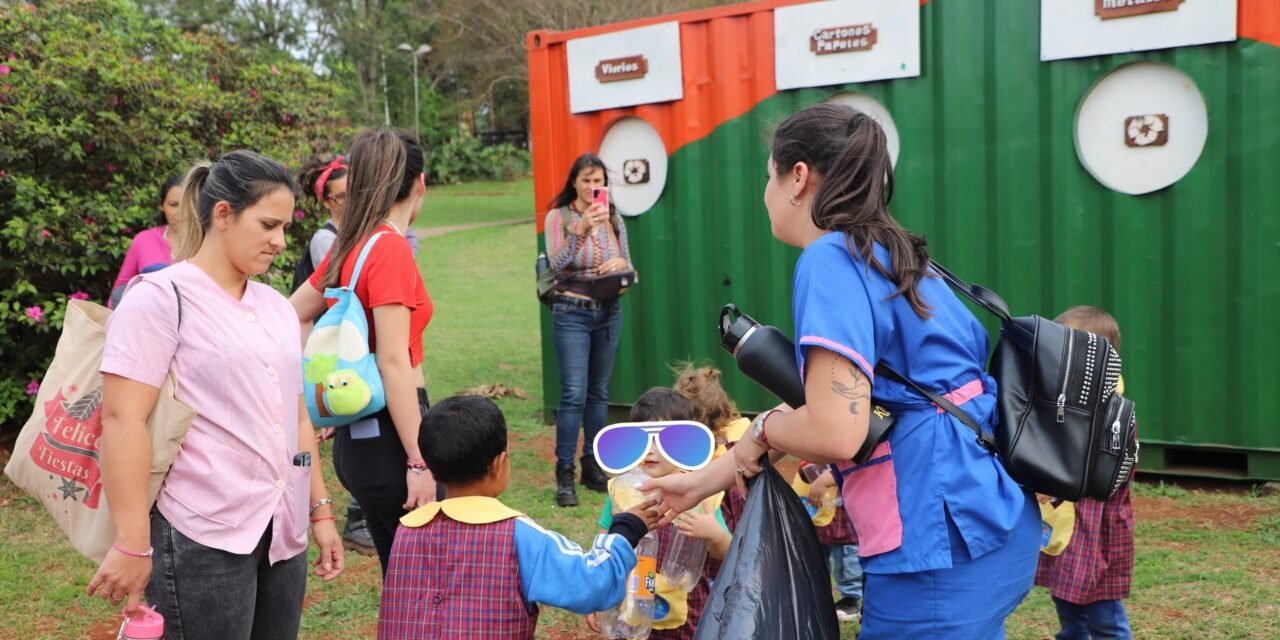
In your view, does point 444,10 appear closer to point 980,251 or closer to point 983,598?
point 980,251

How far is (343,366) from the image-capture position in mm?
3205

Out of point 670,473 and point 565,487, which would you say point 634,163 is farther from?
point 670,473

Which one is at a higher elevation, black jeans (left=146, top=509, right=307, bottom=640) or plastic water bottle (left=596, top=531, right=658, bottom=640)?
black jeans (left=146, top=509, right=307, bottom=640)

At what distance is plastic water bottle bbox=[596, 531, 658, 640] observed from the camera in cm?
302

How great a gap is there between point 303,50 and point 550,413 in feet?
125

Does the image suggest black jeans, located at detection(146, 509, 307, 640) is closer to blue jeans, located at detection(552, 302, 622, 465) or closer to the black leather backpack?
the black leather backpack

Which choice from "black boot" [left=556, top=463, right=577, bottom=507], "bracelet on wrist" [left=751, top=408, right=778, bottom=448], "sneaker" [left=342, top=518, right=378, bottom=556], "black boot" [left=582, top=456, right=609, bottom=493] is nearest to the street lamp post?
"black boot" [left=582, top=456, right=609, bottom=493]

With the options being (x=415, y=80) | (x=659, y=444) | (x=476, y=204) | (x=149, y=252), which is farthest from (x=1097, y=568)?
(x=415, y=80)

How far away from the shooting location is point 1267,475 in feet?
19.7

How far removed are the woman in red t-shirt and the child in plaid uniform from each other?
7.19ft

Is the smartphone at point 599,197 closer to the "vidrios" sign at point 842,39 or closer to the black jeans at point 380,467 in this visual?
the "vidrios" sign at point 842,39

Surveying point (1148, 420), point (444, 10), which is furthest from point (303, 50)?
point (1148, 420)

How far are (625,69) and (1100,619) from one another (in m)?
4.94

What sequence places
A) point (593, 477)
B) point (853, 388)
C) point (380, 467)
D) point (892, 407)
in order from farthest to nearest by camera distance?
1. point (593, 477)
2. point (380, 467)
3. point (892, 407)
4. point (853, 388)
